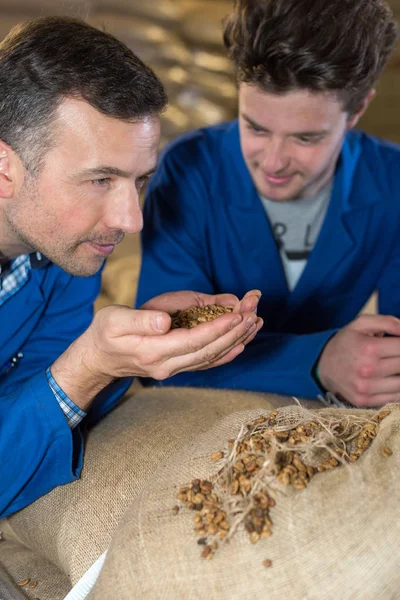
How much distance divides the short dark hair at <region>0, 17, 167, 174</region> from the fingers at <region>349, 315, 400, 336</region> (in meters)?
0.62

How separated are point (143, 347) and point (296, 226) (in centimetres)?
97

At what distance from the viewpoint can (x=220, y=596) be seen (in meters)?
0.94

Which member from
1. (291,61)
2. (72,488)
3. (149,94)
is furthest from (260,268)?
(72,488)

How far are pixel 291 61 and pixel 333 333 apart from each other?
0.61 metres

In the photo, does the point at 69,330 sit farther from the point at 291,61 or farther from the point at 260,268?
the point at 291,61

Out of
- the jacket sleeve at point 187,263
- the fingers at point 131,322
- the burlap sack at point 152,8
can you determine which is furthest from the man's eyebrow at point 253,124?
the burlap sack at point 152,8

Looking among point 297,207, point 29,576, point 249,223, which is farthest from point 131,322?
point 297,207

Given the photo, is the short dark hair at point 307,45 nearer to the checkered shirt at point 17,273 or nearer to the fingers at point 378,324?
the fingers at point 378,324

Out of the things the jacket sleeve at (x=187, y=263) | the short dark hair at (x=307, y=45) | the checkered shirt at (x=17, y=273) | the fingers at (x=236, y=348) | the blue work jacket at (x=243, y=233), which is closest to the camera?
the fingers at (x=236, y=348)

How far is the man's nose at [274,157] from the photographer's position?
1725 millimetres

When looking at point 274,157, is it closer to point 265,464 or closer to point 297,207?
point 297,207

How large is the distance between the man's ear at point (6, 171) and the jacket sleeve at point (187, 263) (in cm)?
61

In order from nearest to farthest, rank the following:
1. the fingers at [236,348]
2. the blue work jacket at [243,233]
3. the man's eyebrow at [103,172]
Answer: the fingers at [236,348] → the man's eyebrow at [103,172] → the blue work jacket at [243,233]

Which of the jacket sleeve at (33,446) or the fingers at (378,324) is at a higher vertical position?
the jacket sleeve at (33,446)
